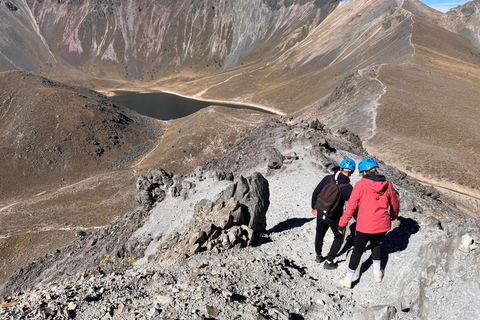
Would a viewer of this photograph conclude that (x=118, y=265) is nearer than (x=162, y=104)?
Yes

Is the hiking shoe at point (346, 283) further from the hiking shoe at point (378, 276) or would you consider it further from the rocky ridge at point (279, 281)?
the hiking shoe at point (378, 276)

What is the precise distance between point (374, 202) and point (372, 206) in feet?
0.46

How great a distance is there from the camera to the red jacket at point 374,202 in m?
8.55

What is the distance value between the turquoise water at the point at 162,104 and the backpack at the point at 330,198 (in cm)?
10978

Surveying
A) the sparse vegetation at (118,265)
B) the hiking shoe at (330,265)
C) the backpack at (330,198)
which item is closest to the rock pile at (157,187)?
the sparse vegetation at (118,265)

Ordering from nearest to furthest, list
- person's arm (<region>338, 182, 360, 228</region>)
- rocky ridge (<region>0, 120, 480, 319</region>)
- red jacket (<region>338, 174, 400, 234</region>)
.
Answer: rocky ridge (<region>0, 120, 480, 319</region>) < red jacket (<region>338, 174, 400, 234</region>) < person's arm (<region>338, 182, 360, 228</region>)

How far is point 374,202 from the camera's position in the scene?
339 inches

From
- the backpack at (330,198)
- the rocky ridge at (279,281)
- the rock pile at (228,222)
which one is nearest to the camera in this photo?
the rocky ridge at (279,281)

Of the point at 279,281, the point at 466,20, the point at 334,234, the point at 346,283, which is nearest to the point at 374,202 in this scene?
the point at 334,234

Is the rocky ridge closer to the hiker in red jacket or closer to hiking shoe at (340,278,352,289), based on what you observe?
hiking shoe at (340,278,352,289)

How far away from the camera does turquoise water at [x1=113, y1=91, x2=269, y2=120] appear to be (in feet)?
401

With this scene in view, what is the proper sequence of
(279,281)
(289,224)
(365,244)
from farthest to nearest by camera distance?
(289,224) → (279,281) → (365,244)

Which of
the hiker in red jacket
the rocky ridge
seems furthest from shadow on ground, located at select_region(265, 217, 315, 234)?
the hiker in red jacket

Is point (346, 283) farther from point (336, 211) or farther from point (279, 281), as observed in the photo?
point (336, 211)
